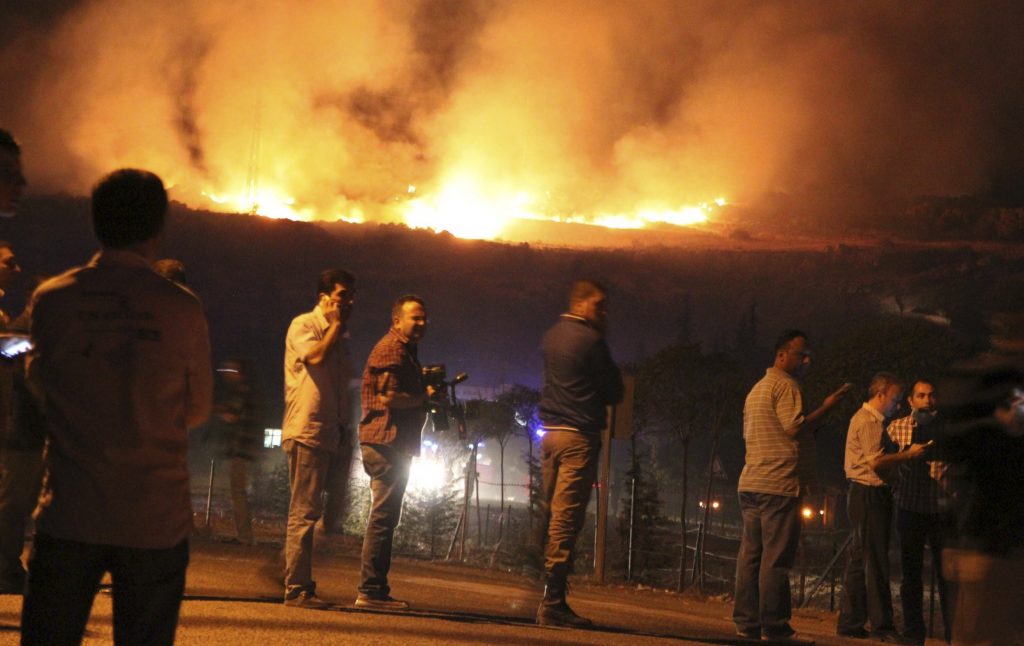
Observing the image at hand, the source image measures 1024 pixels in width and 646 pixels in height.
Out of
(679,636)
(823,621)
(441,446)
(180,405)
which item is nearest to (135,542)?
(180,405)

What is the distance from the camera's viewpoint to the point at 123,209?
322cm

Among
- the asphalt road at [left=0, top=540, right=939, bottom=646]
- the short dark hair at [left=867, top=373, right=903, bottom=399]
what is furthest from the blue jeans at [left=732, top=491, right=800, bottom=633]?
the short dark hair at [left=867, top=373, right=903, bottom=399]

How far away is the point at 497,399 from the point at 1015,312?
29.5 metres

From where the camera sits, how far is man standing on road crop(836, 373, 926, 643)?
9.13m

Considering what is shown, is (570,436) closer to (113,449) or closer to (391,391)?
(391,391)

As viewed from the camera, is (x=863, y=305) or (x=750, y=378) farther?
(x=863, y=305)

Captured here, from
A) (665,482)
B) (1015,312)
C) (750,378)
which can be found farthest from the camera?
(665,482)

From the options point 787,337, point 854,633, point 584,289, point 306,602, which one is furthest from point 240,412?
point 854,633

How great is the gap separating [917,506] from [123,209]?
7.39 m

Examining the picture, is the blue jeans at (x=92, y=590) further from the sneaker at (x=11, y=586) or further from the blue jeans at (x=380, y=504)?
the blue jeans at (x=380, y=504)

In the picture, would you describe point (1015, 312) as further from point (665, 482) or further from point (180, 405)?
point (665, 482)

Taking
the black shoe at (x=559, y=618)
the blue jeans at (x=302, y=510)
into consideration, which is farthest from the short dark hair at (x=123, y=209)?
the black shoe at (x=559, y=618)

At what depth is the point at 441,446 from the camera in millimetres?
28078

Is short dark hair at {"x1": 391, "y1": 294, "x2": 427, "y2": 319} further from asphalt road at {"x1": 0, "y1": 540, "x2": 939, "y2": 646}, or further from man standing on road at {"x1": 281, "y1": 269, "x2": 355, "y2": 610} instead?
asphalt road at {"x1": 0, "y1": 540, "x2": 939, "y2": 646}
